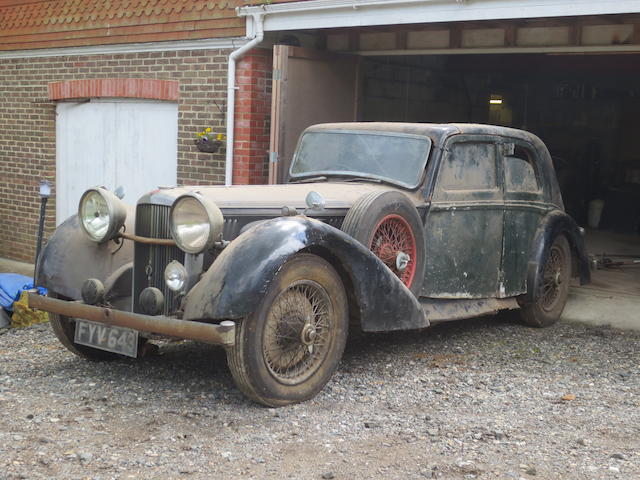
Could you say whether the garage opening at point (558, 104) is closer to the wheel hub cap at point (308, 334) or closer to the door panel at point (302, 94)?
the door panel at point (302, 94)

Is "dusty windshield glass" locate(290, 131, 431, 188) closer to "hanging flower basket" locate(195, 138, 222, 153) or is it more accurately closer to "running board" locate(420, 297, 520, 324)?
"running board" locate(420, 297, 520, 324)

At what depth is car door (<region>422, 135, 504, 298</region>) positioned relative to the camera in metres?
5.86

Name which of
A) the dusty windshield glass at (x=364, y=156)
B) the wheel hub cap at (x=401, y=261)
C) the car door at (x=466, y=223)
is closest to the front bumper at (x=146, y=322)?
the wheel hub cap at (x=401, y=261)

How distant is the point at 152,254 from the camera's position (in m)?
4.86

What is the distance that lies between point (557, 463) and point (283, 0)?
560cm

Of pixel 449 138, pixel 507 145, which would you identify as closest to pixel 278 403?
pixel 449 138

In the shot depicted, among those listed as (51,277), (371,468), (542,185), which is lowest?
(371,468)

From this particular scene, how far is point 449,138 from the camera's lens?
5.99 metres

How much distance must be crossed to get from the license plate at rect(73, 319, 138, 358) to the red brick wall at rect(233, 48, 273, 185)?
154 inches

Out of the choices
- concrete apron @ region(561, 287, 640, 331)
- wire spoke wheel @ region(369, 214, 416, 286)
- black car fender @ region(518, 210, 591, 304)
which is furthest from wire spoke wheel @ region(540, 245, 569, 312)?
wire spoke wheel @ region(369, 214, 416, 286)

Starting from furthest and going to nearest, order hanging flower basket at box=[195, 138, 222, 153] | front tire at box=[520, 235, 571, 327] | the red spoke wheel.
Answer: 1. hanging flower basket at box=[195, 138, 222, 153]
2. front tire at box=[520, 235, 571, 327]
3. the red spoke wheel

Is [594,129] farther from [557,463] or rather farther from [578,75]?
[557,463]

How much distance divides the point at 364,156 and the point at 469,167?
0.78 meters

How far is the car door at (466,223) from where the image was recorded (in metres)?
5.86
